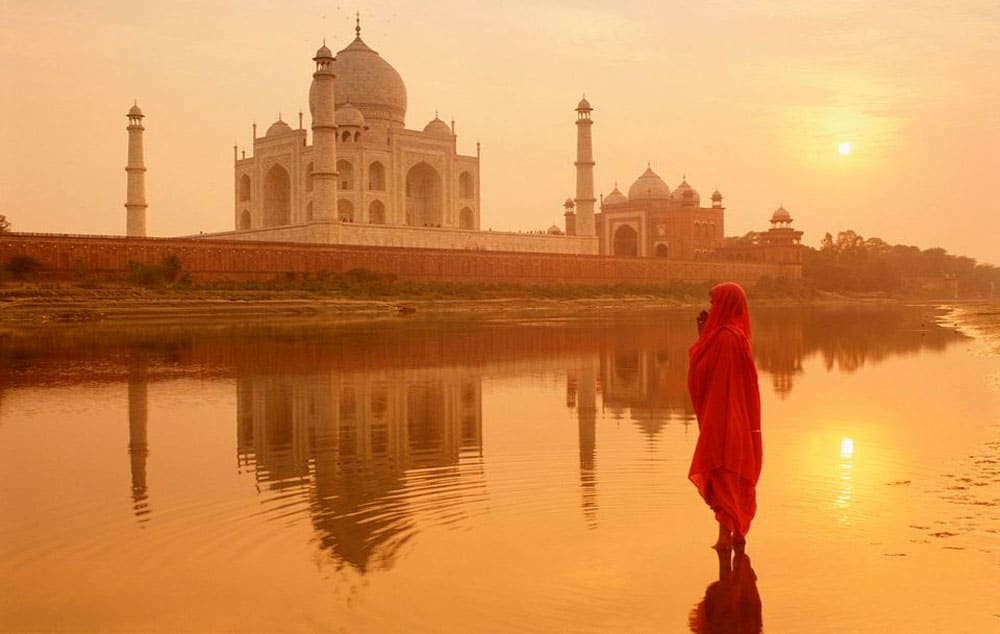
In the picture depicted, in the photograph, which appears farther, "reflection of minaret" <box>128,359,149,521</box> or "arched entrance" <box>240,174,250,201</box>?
"arched entrance" <box>240,174,250,201</box>

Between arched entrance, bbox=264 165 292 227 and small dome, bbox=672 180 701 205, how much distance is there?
20.0 m

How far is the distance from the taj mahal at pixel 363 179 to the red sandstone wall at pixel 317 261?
43.8 inches

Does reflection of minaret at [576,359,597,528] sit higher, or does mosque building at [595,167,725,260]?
mosque building at [595,167,725,260]

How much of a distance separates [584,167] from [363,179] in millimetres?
8988

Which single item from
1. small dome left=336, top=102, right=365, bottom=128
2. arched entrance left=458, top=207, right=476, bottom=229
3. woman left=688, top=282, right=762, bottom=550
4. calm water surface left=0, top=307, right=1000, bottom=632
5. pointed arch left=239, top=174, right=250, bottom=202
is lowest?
calm water surface left=0, top=307, right=1000, bottom=632

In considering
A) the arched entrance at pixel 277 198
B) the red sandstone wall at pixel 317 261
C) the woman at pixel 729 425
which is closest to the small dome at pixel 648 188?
the red sandstone wall at pixel 317 261

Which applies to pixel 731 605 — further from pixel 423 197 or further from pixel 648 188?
pixel 648 188

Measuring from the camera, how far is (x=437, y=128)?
4184cm

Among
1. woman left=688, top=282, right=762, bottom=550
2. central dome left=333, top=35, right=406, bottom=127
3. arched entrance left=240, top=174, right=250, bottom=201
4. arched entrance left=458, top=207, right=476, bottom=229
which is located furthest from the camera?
arched entrance left=458, top=207, right=476, bottom=229

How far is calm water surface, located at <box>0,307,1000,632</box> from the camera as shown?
3.49 m

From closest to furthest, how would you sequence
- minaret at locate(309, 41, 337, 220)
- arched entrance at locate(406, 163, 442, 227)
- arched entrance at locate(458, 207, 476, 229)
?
minaret at locate(309, 41, 337, 220) < arched entrance at locate(406, 163, 442, 227) < arched entrance at locate(458, 207, 476, 229)

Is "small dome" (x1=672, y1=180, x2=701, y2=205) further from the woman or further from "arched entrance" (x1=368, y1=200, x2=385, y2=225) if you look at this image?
the woman

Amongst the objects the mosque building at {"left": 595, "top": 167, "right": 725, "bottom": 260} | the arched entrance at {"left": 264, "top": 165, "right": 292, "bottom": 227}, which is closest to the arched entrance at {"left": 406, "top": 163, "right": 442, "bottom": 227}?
the arched entrance at {"left": 264, "top": 165, "right": 292, "bottom": 227}

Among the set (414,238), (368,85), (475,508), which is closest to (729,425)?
(475,508)
